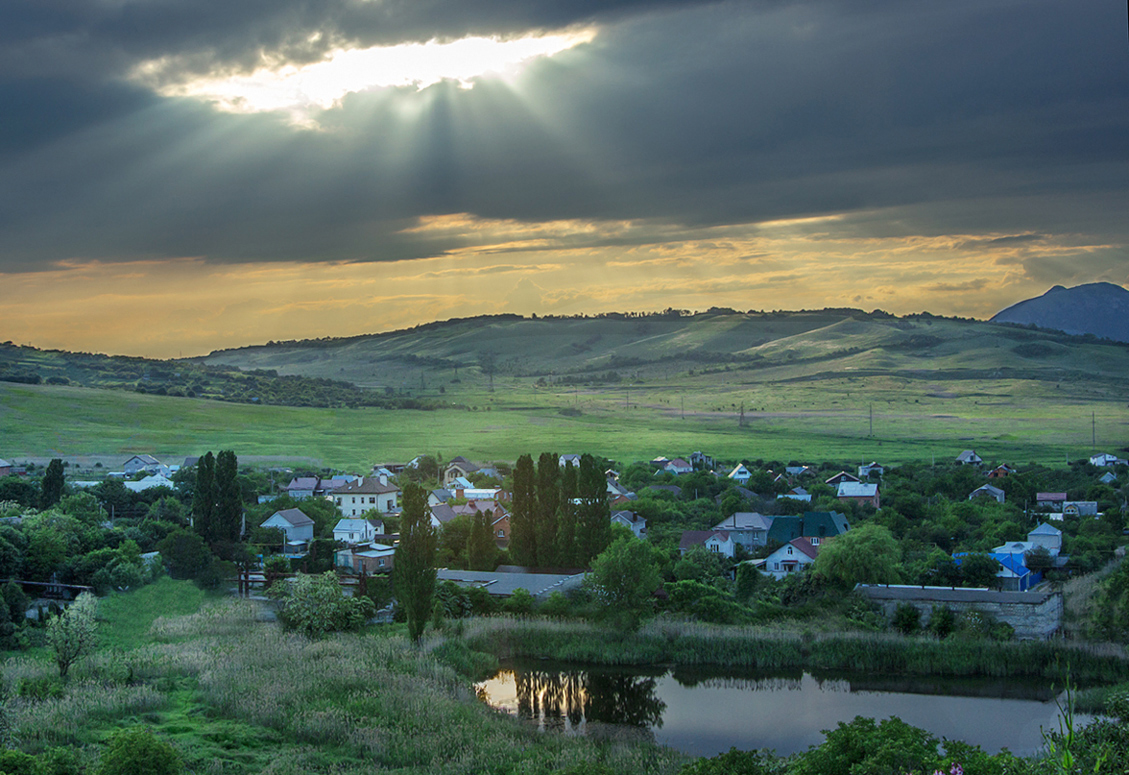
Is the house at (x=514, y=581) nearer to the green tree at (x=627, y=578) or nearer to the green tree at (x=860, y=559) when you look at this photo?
the green tree at (x=627, y=578)

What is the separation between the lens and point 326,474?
62.3 m

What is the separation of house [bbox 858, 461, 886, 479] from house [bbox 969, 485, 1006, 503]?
31.8 feet

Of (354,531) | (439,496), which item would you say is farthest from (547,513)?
(439,496)

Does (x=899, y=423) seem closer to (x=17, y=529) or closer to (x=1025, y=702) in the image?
(x=1025, y=702)

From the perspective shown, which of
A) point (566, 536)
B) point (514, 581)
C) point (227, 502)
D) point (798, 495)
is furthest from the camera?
point (798, 495)

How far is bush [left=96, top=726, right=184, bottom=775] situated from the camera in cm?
1310

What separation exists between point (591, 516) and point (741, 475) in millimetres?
29261

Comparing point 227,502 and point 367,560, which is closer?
point 367,560

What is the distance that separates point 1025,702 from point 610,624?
36.0 ft

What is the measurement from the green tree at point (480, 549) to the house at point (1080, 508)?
30.6 m

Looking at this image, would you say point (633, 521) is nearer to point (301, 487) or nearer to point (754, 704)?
point (754, 704)

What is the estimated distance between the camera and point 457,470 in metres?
64.9

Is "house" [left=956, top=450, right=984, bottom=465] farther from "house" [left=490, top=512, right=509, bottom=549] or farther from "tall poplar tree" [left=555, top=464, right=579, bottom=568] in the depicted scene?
"tall poplar tree" [left=555, top=464, right=579, bottom=568]

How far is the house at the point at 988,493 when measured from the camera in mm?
49716
